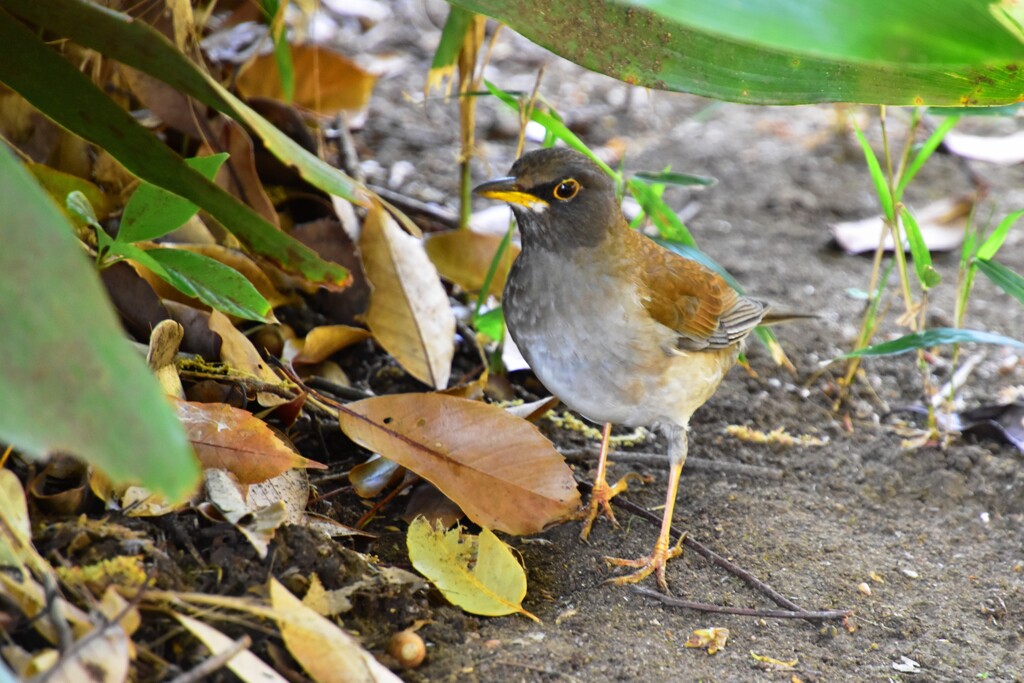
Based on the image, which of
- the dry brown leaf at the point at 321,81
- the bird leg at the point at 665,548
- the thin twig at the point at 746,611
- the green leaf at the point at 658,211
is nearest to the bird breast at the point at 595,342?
the bird leg at the point at 665,548

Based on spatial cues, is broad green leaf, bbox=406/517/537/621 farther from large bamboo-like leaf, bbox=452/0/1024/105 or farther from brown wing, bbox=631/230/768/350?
large bamboo-like leaf, bbox=452/0/1024/105

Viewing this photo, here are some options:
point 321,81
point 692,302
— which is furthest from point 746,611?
point 321,81

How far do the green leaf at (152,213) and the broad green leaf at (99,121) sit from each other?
5 cm

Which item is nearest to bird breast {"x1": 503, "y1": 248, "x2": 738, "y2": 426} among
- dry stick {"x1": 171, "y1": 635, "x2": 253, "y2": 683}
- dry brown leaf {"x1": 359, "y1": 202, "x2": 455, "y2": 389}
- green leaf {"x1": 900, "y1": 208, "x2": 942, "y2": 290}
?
dry brown leaf {"x1": 359, "y1": 202, "x2": 455, "y2": 389}

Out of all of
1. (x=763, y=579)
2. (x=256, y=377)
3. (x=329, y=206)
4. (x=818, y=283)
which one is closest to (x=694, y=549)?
(x=763, y=579)

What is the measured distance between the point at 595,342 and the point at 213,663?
1789mm

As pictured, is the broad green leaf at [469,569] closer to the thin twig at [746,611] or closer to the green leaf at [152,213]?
the thin twig at [746,611]

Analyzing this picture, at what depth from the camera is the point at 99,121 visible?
287 centimetres

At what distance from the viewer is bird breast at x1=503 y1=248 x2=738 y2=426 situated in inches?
139

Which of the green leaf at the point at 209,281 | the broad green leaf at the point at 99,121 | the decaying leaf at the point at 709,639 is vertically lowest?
the decaying leaf at the point at 709,639

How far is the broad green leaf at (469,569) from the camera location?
9.35 ft

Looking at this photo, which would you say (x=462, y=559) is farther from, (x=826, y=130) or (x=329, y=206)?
(x=826, y=130)

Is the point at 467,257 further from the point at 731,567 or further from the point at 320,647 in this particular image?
the point at 320,647

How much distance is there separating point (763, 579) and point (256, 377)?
1.68 metres
